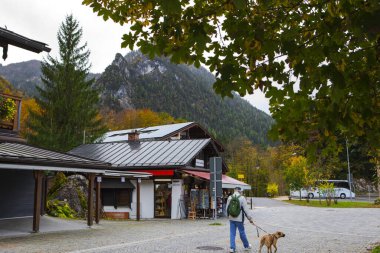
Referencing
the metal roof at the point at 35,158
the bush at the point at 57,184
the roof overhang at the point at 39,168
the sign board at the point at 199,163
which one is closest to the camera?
the roof overhang at the point at 39,168

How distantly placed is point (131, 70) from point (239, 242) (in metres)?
128

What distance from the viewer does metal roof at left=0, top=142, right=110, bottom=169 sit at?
12.6 meters

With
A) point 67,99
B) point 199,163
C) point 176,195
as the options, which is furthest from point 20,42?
point 67,99

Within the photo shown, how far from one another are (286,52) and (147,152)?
23.6 m

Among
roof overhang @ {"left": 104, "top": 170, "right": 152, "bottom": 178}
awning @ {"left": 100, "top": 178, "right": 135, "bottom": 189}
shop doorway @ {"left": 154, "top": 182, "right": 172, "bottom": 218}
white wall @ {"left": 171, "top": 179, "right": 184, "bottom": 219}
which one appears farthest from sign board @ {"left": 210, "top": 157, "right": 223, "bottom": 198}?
awning @ {"left": 100, "top": 178, "right": 135, "bottom": 189}

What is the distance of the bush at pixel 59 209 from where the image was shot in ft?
66.3

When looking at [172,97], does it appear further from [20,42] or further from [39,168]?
[39,168]

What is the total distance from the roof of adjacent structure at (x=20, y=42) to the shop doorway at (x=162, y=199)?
11780 mm

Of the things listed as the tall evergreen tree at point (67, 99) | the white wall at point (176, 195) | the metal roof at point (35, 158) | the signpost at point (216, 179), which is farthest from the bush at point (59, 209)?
the tall evergreen tree at point (67, 99)

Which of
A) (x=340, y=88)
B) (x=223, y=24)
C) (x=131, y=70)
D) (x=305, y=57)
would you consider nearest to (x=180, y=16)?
(x=223, y=24)

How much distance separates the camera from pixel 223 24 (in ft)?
14.2

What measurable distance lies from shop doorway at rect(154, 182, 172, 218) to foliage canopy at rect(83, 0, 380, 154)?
63.2ft

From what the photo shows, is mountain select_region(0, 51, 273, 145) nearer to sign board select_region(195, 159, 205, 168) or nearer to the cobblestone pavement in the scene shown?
sign board select_region(195, 159, 205, 168)

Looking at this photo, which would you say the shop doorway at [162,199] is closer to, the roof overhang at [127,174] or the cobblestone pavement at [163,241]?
the roof overhang at [127,174]
